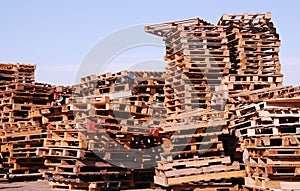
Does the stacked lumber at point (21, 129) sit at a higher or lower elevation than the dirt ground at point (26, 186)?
higher

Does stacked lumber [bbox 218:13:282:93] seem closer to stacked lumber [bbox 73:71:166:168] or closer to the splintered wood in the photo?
the splintered wood

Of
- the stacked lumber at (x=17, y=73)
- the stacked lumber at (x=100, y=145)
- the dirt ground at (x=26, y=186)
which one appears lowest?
the dirt ground at (x=26, y=186)

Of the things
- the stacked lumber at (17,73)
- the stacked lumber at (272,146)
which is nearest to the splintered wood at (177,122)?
the stacked lumber at (272,146)

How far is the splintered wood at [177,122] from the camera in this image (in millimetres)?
9297

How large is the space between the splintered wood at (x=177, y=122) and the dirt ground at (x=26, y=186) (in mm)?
432

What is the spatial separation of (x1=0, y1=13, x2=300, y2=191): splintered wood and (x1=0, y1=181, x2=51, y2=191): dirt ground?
432mm

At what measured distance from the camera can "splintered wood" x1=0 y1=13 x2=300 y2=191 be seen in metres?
9.30

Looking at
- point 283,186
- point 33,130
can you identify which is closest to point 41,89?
point 33,130

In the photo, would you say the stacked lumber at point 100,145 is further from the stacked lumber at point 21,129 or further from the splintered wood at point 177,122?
the stacked lumber at point 21,129

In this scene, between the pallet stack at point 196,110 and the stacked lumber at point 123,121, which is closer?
the pallet stack at point 196,110

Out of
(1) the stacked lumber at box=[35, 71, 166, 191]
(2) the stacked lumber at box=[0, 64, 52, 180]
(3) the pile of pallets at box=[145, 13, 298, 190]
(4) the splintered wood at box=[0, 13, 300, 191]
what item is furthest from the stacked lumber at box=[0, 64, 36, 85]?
(3) the pile of pallets at box=[145, 13, 298, 190]

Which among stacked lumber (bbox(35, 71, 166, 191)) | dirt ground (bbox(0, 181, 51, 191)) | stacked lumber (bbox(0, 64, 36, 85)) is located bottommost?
dirt ground (bbox(0, 181, 51, 191))

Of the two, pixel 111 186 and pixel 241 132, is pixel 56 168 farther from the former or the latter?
pixel 241 132

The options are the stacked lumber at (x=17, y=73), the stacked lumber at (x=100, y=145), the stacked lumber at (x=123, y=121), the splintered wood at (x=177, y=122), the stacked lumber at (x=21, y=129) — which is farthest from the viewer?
the stacked lumber at (x=17, y=73)
